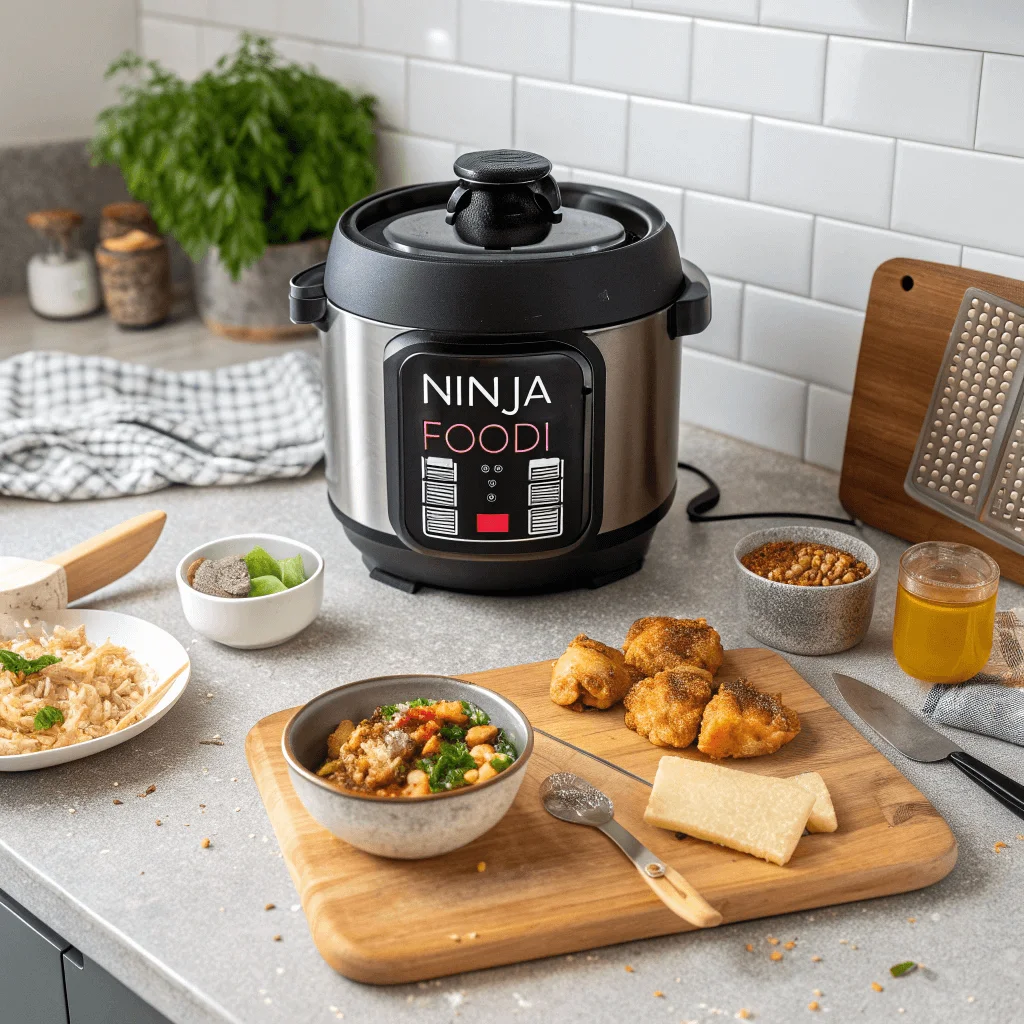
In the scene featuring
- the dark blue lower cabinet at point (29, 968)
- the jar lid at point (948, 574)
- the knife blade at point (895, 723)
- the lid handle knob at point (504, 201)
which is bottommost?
the dark blue lower cabinet at point (29, 968)

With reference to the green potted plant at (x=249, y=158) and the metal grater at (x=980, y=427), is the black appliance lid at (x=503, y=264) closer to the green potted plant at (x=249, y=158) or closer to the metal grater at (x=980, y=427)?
the metal grater at (x=980, y=427)

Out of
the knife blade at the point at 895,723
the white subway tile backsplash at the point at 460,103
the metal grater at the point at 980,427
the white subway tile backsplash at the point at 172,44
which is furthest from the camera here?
the white subway tile backsplash at the point at 172,44

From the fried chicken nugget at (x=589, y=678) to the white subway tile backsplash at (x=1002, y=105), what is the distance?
625mm

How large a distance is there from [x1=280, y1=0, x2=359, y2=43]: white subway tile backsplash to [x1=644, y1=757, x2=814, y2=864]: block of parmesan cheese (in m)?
1.27

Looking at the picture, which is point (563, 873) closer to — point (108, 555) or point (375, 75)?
point (108, 555)

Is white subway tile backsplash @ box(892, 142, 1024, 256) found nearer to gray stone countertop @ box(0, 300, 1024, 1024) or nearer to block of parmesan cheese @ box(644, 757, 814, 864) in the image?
gray stone countertop @ box(0, 300, 1024, 1024)

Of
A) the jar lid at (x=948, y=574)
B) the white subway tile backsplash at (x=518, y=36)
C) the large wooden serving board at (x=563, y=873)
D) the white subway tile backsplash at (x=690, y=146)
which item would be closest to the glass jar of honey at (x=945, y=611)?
the jar lid at (x=948, y=574)

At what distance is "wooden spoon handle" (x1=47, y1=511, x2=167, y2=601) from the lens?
3.80 ft

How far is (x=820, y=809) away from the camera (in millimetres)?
872

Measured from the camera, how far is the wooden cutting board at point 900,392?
125cm

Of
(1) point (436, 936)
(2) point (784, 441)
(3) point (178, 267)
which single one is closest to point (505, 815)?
(1) point (436, 936)

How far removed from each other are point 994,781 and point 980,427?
408 millimetres

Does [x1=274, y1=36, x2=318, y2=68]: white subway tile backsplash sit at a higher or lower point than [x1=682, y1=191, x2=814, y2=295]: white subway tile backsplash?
higher

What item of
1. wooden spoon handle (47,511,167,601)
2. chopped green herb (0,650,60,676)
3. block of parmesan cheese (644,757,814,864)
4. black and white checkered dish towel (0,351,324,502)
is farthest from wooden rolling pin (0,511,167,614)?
block of parmesan cheese (644,757,814,864)
